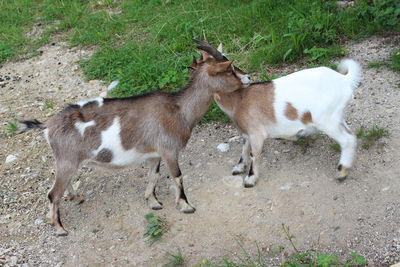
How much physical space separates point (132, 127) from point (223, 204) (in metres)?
1.04

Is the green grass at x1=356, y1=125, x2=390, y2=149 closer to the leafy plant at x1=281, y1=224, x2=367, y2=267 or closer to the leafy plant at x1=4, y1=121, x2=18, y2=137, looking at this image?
the leafy plant at x1=281, y1=224, x2=367, y2=267

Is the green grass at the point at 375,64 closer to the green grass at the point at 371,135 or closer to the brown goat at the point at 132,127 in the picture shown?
the green grass at the point at 371,135

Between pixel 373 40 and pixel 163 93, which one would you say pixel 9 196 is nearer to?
pixel 163 93

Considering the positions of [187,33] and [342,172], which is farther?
[187,33]

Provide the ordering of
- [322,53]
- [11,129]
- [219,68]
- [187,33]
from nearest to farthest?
1. [219,68]
2. [11,129]
3. [322,53]
4. [187,33]

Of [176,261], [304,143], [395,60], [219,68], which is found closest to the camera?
[176,261]

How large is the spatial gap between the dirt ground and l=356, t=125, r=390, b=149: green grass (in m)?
0.06

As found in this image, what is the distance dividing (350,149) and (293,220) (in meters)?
0.83

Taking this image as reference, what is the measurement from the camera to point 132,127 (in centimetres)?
455

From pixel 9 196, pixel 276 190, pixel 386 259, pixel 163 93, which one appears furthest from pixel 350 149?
pixel 9 196

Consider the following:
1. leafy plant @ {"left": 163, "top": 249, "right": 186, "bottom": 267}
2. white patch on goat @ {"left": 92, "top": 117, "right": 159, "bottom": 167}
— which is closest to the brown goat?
white patch on goat @ {"left": 92, "top": 117, "right": 159, "bottom": 167}

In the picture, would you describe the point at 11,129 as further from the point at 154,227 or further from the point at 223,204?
the point at 223,204

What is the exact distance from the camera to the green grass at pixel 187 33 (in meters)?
6.43

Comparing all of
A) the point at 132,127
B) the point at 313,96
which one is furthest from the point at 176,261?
the point at 313,96
